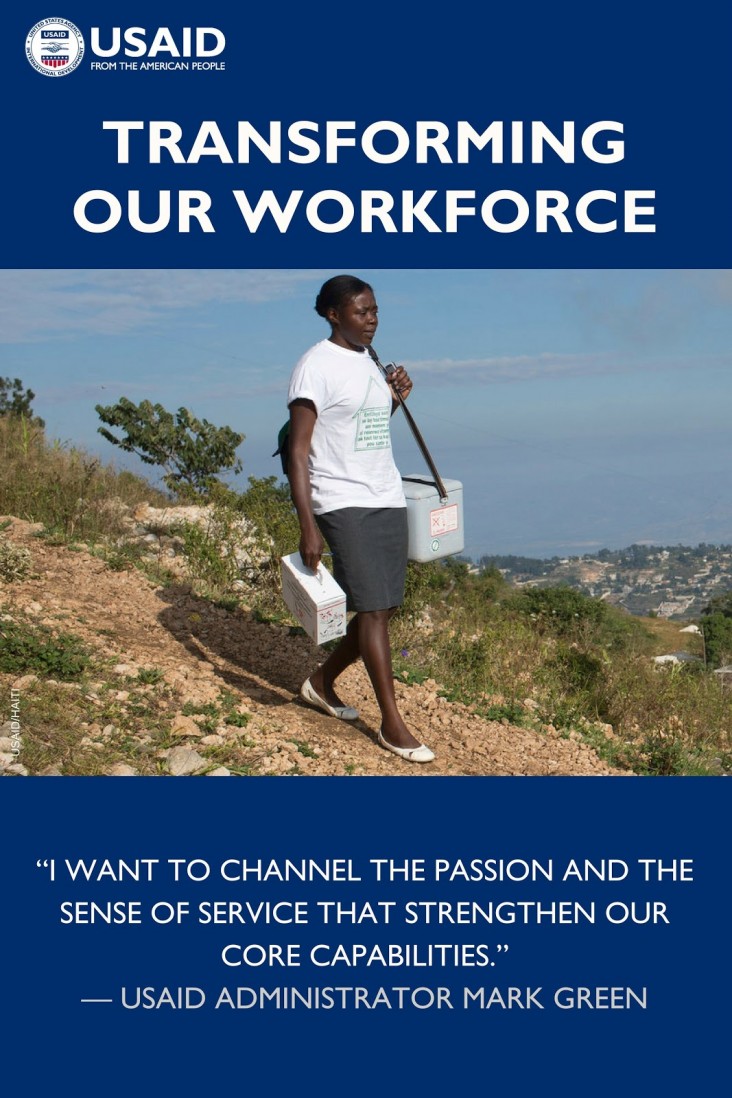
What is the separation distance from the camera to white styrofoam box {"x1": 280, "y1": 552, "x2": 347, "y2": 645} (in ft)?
14.6

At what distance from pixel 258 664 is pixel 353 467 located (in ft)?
5.79

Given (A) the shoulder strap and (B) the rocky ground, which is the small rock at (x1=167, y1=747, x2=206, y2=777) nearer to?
(B) the rocky ground

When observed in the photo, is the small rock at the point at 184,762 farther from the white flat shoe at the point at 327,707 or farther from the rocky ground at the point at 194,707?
the white flat shoe at the point at 327,707

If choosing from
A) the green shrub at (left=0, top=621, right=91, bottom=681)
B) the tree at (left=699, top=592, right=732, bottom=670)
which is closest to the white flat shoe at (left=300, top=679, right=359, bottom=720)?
the green shrub at (left=0, top=621, right=91, bottom=681)

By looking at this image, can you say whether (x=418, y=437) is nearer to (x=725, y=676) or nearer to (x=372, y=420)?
(x=372, y=420)

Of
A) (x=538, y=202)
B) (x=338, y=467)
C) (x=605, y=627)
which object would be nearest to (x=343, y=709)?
(x=338, y=467)

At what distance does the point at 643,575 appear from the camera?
19531 millimetres

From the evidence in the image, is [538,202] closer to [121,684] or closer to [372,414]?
[372,414]

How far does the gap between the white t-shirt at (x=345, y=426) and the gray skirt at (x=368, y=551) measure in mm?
52

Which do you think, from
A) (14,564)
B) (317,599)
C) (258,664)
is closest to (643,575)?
(258,664)

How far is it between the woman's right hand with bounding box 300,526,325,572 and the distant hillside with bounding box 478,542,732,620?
9.22 meters

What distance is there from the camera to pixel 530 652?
23.8 feet

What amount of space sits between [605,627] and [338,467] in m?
7.36

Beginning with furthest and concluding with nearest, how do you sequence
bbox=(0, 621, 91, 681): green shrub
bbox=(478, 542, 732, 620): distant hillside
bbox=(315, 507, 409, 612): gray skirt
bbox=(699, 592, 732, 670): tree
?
bbox=(478, 542, 732, 620): distant hillside, bbox=(699, 592, 732, 670): tree, bbox=(0, 621, 91, 681): green shrub, bbox=(315, 507, 409, 612): gray skirt
